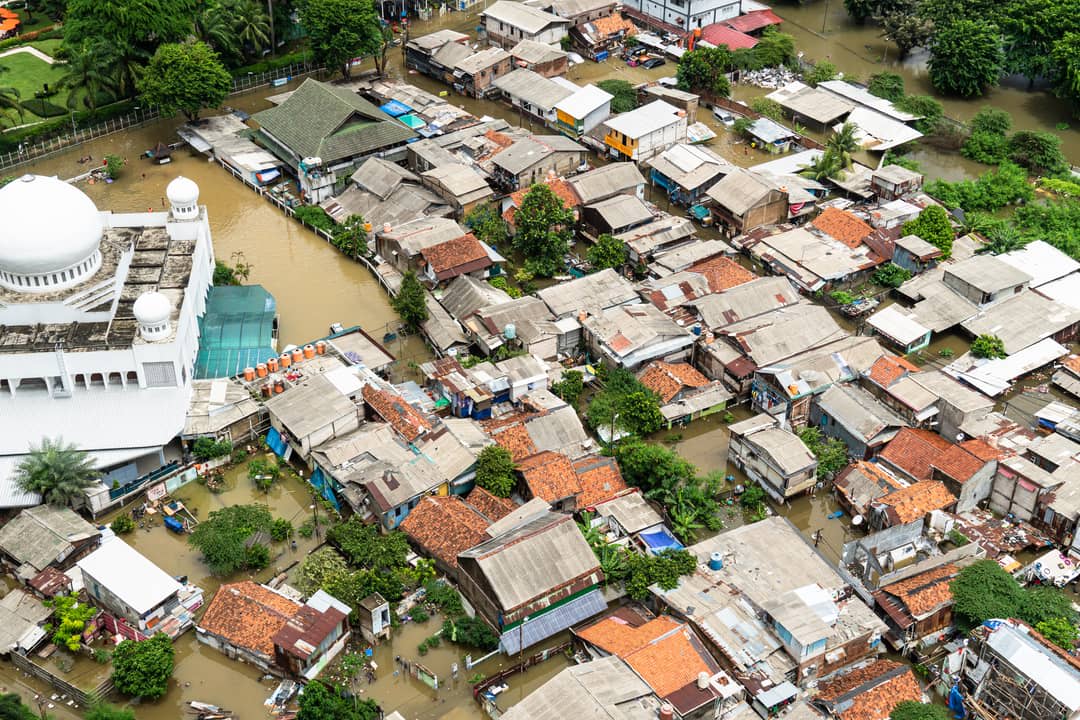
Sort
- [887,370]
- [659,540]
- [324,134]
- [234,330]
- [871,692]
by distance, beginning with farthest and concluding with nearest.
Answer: [324,134]
[234,330]
[887,370]
[659,540]
[871,692]

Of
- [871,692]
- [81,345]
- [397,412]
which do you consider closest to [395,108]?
[397,412]

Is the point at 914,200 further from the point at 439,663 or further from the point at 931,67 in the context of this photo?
the point at 439,663

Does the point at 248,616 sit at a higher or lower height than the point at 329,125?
lower

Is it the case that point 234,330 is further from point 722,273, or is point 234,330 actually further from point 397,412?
point 722,273

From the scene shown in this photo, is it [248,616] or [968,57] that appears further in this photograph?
[968,57]

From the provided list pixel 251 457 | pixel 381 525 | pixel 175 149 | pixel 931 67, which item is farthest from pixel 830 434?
pixel 175 149

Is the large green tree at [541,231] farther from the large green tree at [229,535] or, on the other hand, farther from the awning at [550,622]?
the awning at [550,622]

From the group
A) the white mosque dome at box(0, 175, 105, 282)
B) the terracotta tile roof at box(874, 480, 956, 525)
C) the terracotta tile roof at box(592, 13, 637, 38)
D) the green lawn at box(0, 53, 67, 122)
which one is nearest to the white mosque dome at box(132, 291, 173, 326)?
the white mosque dome at box(0, 175, 105, 282)

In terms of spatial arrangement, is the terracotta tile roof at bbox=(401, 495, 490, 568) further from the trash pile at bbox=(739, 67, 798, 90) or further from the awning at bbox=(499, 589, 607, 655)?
the trash pile at bbox=(739, 67, 798, 90)

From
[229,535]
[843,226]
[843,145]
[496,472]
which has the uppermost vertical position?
[843,145]
